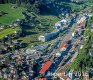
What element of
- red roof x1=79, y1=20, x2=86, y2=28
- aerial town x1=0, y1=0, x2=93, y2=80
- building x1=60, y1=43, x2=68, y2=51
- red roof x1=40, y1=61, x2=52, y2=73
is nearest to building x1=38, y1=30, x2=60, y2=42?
aerial town x1=0, y1=0, x2=93, y2=80

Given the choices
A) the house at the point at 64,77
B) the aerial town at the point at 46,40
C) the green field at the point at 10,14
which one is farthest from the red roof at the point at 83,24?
the house at the point at 64,77

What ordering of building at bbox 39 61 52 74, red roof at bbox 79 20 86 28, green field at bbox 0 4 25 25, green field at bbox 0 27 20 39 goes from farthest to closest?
green field at bbox 0 4 25 25
red roof at bbox 79 20 86 28
green field at bbox 0 27 20 39
building at bbox 39 61 52 74

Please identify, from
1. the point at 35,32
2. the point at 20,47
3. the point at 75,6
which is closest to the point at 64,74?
the point at 20,47

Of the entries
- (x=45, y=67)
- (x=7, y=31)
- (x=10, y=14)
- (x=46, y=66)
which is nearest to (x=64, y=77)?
(x=45, y=67)

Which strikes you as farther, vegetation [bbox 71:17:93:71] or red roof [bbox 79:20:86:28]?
red roof [bbox 79:20:86:28]

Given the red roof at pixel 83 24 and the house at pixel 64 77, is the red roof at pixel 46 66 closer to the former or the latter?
the house at pixel 64 77

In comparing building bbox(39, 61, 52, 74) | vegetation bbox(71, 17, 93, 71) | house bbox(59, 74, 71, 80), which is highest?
vegetation bbox(71, 17, 93, 71)

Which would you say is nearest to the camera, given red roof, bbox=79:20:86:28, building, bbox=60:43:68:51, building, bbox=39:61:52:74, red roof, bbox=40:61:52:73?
building, bbox=39:61:52:74

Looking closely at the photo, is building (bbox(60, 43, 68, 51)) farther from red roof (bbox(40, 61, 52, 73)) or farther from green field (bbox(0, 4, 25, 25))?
green field (bbox(0, 4, 25, 25))

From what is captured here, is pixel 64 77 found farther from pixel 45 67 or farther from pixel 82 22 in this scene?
pixel 82 22
